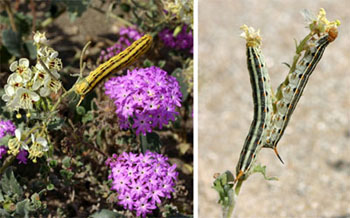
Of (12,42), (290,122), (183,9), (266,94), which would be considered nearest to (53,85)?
(266,94)

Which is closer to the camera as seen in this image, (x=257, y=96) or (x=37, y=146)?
(x=257, y=96)

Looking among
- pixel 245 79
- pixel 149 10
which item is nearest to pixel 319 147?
pixel 245 79

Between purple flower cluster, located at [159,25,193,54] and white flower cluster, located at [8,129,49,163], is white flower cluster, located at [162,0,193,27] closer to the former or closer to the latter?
purple flower cluster, located at [159,25,193,54]

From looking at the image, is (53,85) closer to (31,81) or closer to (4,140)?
(31,81)

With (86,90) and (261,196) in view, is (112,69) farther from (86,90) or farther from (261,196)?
(261,196)

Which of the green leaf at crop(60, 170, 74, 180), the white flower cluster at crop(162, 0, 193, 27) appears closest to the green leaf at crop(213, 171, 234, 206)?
the green leaf at crop(60, 170, 74, 180)

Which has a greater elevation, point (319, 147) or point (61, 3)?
point (61, 3)
